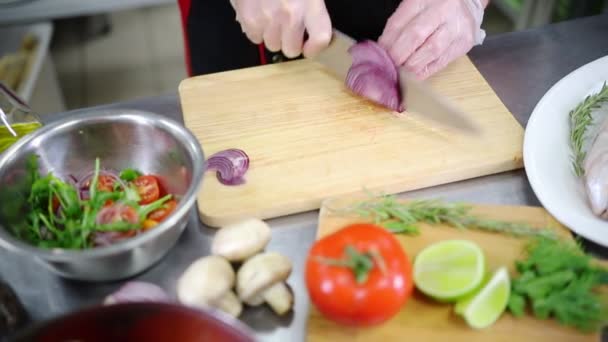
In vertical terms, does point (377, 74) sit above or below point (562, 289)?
above

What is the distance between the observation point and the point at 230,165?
1.19m

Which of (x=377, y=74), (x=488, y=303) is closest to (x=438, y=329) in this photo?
(x=488, y=303)

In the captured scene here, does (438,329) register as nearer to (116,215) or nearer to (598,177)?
(598,177)

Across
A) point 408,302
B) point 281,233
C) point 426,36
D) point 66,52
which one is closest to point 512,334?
point 408,302

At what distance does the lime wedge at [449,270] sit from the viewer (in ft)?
2.93

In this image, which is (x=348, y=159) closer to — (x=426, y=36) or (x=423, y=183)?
(x=423, y=183)

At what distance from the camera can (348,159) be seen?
1.22m

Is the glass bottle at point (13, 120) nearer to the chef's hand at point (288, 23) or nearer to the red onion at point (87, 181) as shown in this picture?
the red onion at point (87, 181)

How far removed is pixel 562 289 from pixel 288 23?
0.79m

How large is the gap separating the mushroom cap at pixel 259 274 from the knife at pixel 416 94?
18.3 inches

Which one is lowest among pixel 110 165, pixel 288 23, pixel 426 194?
pixel 426 194

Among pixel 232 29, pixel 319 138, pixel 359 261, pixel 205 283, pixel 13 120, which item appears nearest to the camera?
pixel 359 261

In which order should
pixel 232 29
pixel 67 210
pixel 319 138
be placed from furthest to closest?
1. pixel 232 29
2. pixel 319 138
3. pixel 67 210

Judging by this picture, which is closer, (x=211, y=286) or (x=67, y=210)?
(x=211, y=286)
